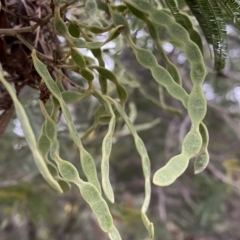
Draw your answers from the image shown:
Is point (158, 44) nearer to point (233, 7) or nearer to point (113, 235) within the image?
point (233, 7)

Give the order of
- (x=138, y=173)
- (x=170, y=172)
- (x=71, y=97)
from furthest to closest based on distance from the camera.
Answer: (x=138, y=173), (x=71, y=97), (x=170, y=172)

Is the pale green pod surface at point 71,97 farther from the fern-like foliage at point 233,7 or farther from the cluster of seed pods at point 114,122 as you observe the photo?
the fern-like foliage at point 233,7

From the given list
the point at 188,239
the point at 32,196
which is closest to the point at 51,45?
the point at 32,196

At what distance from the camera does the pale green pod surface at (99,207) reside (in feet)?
0.81

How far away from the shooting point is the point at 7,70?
0.44 meters

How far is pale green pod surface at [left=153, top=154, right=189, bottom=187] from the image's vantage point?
0.24 meters

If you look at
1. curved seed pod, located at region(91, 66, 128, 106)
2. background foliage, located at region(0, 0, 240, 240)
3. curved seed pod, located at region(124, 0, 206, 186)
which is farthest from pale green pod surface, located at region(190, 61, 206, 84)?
background foliage, located at region(0, 0, 240, 240)

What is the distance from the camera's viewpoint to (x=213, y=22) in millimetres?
335

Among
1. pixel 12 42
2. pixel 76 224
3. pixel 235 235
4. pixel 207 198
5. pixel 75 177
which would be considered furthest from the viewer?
pixel 235 235

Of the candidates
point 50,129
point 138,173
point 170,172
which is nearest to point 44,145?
point 50,129

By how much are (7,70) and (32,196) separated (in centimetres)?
61

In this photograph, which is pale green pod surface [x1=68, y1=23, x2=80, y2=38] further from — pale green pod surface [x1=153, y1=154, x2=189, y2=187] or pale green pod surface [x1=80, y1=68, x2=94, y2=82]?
pale green pod surface [x1=153, y1=154, x2=189, y2=187]

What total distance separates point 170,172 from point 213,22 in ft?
0.50

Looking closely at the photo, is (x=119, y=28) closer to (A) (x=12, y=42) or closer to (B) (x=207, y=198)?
(A) (x=12, y=42)
